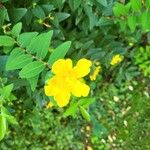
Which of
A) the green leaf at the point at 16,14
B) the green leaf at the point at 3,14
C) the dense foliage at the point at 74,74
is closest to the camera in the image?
the dense foliage at the point at 74,74

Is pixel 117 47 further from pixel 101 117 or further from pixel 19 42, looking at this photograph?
pixel 19 42

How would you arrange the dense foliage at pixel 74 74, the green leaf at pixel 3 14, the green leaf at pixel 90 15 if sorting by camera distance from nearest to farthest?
the dense foliage at pixel 74 74, the green leaf at pixel 3 14, the green leaf at pixel 90 15

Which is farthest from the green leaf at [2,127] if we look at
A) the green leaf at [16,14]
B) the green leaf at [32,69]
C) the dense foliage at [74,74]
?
the green leaf at [16,14]

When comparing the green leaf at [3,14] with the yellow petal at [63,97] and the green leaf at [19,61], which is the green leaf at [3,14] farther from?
the yellow petal at [63,97]

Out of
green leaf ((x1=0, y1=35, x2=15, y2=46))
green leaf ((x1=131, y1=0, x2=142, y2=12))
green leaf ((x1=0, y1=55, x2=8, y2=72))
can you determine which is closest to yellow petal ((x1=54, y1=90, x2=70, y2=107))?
green leaf ((x1=0, y1=35, x2=15, y2=46))

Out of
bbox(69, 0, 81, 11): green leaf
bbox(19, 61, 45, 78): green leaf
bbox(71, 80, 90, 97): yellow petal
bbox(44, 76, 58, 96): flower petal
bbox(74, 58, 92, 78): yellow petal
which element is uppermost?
bbox(74, 58, 92, 78): yellow petal

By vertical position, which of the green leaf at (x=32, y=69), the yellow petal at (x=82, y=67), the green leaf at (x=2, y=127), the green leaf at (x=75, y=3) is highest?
the yellow petal at (x=82, y=67)

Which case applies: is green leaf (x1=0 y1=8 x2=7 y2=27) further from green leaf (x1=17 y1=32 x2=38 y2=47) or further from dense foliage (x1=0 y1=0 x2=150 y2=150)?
green leaf (x1=17 y1=32 x2=38 y2=47)

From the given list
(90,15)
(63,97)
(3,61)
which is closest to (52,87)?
(63,97)
